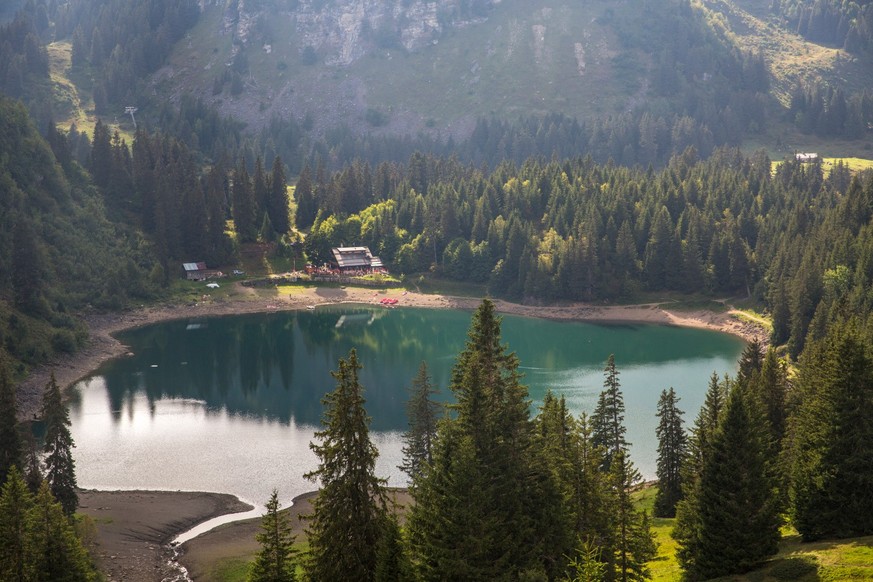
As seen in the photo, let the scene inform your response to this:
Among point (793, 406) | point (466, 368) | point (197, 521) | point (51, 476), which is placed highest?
point (466, 368)

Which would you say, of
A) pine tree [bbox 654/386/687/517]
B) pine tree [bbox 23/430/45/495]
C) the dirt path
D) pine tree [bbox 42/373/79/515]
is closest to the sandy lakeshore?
the dirt path

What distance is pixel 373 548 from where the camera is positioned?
1873 inches

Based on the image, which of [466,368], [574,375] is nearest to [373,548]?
[466,368]

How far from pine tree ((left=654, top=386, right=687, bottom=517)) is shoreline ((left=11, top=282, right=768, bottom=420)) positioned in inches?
2973

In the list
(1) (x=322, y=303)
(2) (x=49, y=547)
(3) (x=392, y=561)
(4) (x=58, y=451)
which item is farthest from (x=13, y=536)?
(1) (x=322, y=303)

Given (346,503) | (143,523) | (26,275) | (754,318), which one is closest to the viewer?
(346,503)

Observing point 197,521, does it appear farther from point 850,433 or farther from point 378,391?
point 850,433

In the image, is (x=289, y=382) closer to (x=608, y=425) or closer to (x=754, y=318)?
(x=608, y=425)

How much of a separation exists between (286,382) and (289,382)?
1.35ft

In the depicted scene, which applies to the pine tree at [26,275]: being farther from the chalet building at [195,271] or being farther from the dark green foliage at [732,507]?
the dark green foliage at [732,507]

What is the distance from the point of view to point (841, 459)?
5334cm

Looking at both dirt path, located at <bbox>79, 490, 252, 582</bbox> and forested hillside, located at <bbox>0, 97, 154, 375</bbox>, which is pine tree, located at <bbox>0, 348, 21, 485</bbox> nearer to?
dirt path, located at <bbox>79, 490, 252, 582</bbox>

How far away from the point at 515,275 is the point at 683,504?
135m

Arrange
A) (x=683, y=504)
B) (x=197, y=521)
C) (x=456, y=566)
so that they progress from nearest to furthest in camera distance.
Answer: (x=456, y=566) → (x=683, y=504) → (x=197, y=521)
